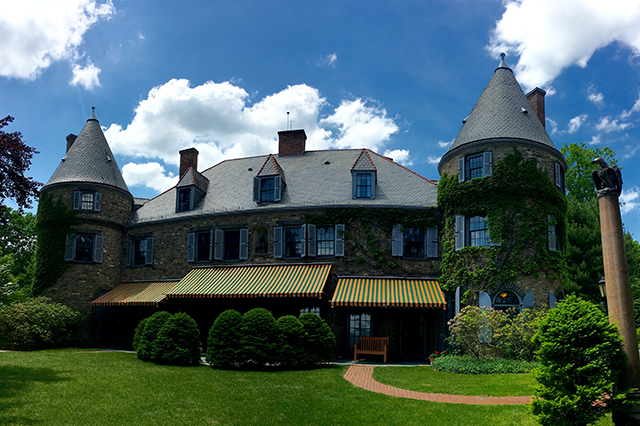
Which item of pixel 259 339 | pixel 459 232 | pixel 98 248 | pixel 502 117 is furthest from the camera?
pixel 98 248

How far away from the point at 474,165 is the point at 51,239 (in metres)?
23.2

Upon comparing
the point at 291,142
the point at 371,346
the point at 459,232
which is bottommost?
the point at 371,346

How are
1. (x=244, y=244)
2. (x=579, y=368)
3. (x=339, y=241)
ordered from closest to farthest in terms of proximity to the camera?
(x=579, y=368), (x=339, y=241), (x=244, y=244)

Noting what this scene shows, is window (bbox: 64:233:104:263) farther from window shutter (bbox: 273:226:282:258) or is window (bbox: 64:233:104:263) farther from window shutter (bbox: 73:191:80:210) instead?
window shutter (bbox: 273:226:282:258)

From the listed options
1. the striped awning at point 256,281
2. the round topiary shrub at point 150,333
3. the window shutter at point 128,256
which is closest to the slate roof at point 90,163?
the window shutter at point 128,256

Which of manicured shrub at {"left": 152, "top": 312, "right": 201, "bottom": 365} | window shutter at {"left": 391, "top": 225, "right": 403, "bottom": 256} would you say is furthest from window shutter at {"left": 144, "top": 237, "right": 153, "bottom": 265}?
window shutter at {"left": 391, "top": 225, "right": 403, "bottom": 256}

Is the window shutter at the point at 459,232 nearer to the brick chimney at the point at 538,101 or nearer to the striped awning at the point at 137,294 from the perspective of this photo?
the brick chimney at the point at 538,101

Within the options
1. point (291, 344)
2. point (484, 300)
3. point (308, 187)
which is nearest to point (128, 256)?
point (308, 187)

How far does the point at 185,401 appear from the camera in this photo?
1152 centimetres

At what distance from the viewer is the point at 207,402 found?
37.6 feet

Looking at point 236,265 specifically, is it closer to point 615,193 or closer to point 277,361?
point 277,361

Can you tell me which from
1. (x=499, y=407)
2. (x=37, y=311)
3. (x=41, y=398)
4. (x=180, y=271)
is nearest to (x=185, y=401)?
(x=41, y=398)

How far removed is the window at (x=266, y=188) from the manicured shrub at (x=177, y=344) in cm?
896

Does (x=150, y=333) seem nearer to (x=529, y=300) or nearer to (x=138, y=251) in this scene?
(x=138, y=251)
